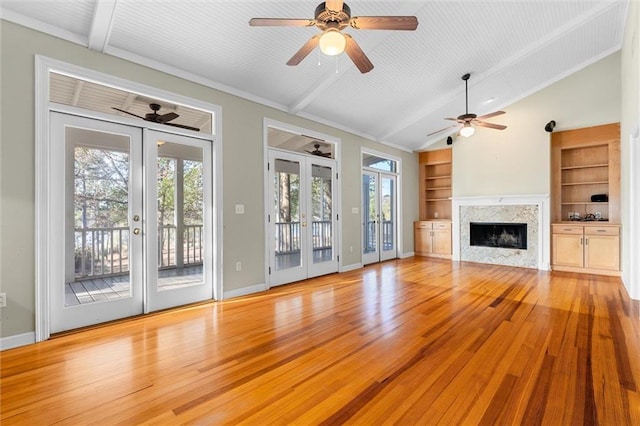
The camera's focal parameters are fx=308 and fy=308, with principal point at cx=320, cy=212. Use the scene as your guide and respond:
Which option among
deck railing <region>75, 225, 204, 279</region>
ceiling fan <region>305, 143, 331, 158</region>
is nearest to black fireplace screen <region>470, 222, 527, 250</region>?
ceiling fan <region>305, 143, 331, 158</region>

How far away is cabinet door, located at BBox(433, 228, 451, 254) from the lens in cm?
734

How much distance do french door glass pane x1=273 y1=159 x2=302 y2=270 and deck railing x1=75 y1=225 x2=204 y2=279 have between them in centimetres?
156

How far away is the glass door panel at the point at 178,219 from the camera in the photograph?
353 centimetres

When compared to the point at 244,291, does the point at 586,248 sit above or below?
above

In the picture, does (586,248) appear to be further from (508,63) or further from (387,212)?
(387,212)

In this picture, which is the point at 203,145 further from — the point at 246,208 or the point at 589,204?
the point at 589,204

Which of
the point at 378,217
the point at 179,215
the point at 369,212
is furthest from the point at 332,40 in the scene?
the point at 378,217

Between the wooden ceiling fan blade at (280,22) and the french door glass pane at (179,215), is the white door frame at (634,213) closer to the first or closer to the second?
the wooden ceiling fan blade at (280,22)

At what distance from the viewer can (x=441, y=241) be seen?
7.46m

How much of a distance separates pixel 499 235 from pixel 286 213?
15.5ft

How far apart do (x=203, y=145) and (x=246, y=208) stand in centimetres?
101

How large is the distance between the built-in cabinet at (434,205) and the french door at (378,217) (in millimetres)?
889

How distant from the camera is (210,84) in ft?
12.9

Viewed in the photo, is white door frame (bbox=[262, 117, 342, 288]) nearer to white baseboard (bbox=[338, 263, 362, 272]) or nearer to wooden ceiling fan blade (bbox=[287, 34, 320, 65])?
white baseboard (bbox=[338, 263, 362, 272])
